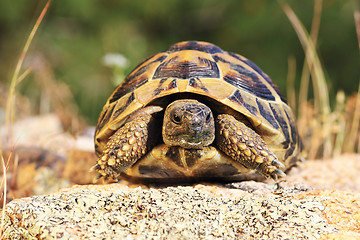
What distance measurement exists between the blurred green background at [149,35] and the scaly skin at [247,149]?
428 centimetres

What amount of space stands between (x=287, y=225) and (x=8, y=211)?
1.00m

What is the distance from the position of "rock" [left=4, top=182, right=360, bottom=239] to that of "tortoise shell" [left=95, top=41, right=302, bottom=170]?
1.75 feet

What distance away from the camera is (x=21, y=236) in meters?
1.28

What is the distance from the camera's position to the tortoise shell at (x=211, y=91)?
193 centimetres

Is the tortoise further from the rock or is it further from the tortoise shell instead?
the rock

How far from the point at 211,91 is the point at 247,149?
13.7 inches

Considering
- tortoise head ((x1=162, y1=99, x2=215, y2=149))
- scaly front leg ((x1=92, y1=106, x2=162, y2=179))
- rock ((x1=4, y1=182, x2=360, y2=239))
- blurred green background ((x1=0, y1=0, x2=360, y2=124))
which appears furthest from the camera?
blurred green background ((x1=0, y1=0, x2=360, y2=124))

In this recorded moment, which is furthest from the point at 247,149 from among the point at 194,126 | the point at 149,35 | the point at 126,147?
the point at 149,35

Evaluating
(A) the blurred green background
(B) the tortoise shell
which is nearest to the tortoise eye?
(B) the tortoise shell

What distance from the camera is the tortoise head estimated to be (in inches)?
68.3

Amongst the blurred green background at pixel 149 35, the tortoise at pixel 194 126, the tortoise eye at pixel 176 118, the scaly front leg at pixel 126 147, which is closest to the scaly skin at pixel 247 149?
the tortoise at pixel 194 126

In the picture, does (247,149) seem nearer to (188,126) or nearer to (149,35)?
(188,126)

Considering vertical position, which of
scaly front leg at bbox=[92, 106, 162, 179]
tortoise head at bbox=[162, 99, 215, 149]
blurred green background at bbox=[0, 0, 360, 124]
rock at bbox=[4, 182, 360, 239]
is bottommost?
rock at bbox=[4, 182, 360, 239]

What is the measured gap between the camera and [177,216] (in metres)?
1.34
